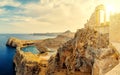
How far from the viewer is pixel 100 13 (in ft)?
66.7

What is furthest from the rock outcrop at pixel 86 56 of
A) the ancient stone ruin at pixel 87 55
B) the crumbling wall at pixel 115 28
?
the crumbling wall at pixel 115 28

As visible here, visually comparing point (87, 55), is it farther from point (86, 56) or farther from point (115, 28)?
point (115, 28)

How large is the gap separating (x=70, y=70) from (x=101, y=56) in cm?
480

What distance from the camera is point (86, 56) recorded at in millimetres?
11750

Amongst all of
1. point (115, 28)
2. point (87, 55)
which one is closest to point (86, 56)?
point (87, 55)

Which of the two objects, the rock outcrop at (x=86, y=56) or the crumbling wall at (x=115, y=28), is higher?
the crumbling wall at (x=115, y=28)

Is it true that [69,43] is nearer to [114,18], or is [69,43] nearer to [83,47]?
[83,47]

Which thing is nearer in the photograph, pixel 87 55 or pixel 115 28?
pixel 115 28

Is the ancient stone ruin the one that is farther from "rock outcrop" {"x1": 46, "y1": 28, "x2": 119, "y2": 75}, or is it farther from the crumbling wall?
the crumbling wall

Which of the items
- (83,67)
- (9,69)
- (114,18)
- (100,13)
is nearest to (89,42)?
(83,67)

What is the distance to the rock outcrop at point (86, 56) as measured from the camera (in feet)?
29.7

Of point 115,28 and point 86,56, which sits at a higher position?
point 115,28

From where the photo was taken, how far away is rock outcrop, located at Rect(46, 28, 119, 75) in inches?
356

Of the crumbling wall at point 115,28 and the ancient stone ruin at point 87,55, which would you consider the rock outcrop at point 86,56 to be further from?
the crumbling wall at point 115,28
